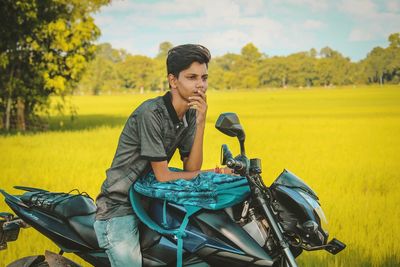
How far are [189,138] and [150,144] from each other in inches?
14.1

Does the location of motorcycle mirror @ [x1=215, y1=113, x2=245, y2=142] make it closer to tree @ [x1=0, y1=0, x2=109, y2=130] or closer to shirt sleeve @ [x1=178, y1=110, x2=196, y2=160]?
shirt sleeve @ [x1=178, y1=110, x2=196, y2=160]

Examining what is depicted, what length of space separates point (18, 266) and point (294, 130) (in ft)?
55.7

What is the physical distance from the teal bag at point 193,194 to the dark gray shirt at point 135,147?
0.42 feet

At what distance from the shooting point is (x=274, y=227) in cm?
253

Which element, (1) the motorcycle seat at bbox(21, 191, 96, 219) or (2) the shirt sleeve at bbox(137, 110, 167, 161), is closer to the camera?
(2) the shirt sleeve at bbox(137, 110, 167, 161)

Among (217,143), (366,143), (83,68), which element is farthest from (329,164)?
(83,68)

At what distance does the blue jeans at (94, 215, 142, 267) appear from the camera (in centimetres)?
292

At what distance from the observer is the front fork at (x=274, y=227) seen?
247cm

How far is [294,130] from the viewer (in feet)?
65.3

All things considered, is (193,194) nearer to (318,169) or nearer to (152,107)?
(152,107)

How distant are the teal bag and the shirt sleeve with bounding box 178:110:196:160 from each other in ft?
1.19

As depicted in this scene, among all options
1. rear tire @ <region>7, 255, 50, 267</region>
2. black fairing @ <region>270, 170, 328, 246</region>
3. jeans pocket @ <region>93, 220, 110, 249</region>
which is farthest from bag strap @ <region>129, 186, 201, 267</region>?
rear tire @ <region>7, 255, 50, 267</region>

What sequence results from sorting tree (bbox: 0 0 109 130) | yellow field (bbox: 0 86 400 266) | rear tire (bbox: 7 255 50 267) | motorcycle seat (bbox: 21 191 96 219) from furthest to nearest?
tree (bbox: 0 0 109 130) → yellow field (bbox: 0 86 400 266) → rear tire (bbox: 7 255 50 267) → motorcycle seat (bbox: 21 191 96 219)

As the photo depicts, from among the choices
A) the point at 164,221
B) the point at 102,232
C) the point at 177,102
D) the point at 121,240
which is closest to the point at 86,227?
the point at 102,232
